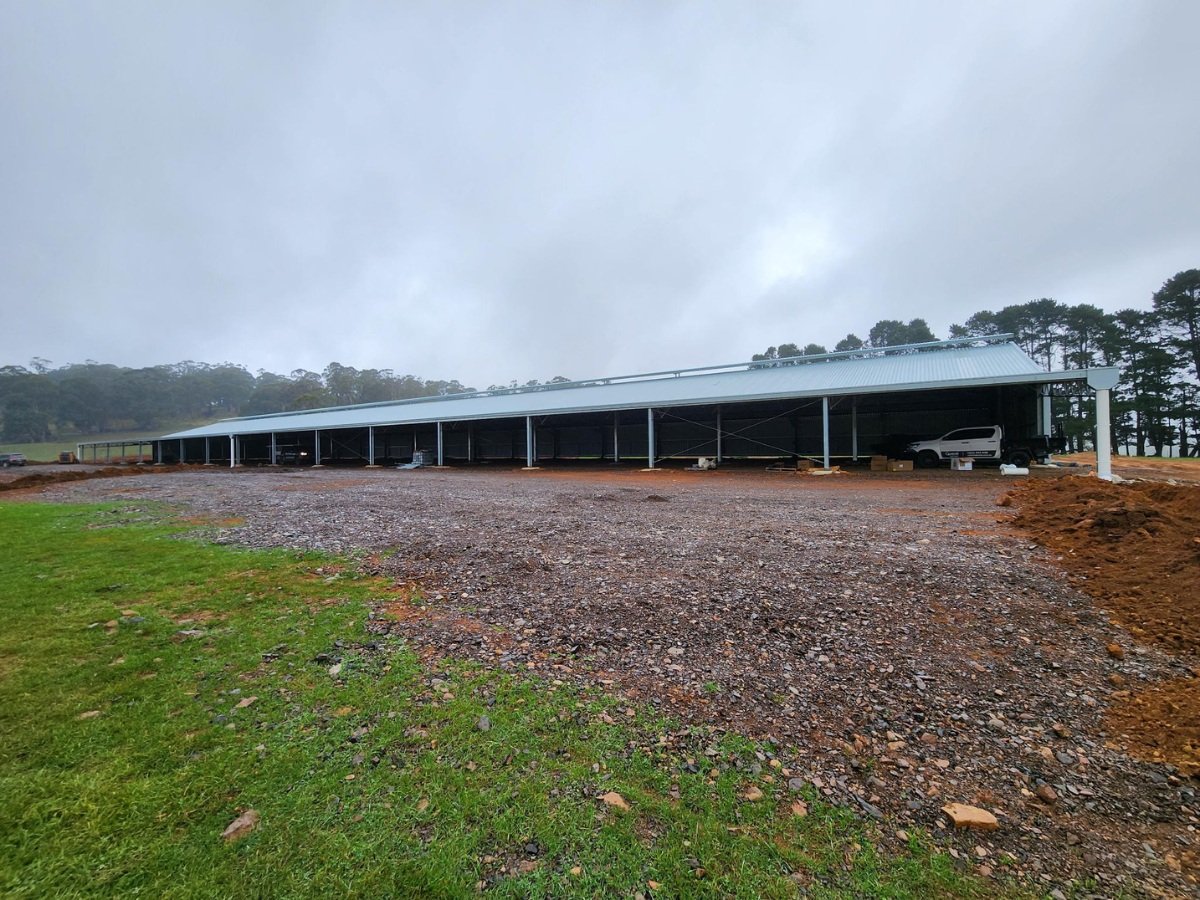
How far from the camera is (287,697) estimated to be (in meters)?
2.82

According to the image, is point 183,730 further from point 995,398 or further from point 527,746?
point 995,398

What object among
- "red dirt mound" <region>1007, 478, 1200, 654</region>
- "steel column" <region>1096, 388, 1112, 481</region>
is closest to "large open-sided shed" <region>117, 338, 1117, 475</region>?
"steel column" <region>1096, 388, 1112, 481</region>

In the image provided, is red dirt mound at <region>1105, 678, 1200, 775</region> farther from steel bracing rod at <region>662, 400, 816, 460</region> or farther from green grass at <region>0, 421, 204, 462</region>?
green grass at <region>0, 421, 204, 462</region>

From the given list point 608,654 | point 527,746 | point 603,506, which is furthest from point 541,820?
point 603,506

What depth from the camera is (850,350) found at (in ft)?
105

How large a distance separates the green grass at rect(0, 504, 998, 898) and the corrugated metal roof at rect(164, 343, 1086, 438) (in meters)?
17.1

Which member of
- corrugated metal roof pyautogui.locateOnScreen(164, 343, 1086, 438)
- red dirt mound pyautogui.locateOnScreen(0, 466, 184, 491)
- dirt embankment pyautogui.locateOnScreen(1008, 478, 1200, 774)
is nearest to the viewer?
dirt embankment pyautogui.locateOnScreen(1008, 478, 1200, 774)

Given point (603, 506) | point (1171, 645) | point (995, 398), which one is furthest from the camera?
point (995, 398)

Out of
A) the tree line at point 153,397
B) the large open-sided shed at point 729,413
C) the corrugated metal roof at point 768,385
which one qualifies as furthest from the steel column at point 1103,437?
the tree line at point 153,397

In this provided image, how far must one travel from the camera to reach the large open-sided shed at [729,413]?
1770cm

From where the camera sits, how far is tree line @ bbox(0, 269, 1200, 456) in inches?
1464

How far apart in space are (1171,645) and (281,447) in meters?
45.1

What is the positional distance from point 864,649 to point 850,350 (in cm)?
3328

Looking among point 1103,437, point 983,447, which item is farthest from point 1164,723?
point 983,447
